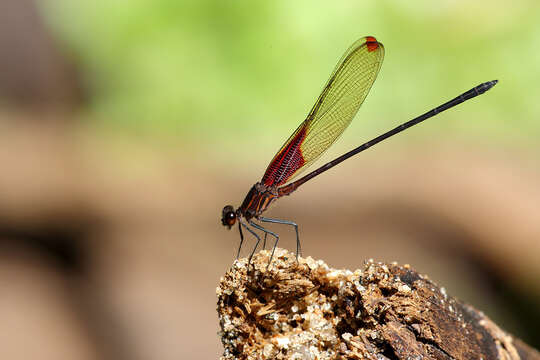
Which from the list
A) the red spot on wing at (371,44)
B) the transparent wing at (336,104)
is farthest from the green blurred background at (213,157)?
the red spot on wing at (371,44)

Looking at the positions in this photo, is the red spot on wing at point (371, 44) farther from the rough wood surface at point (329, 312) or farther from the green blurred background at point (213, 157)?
the green blurred background at point (213, 157)

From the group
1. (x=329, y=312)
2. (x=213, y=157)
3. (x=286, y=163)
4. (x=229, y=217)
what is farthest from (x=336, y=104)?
(x=213, y=157)

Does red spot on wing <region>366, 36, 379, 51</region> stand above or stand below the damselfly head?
above

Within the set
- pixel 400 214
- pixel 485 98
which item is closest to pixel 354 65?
pixel 400 214

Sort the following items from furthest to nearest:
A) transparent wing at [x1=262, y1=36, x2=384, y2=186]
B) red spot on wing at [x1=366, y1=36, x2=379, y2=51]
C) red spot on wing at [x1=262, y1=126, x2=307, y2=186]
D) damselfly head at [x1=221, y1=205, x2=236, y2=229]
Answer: red spot on wing at [x1=366, y1=36, x2=379, y2=51] → transparent wing at [x1=262, y1=36, x2=384, y2=186] → red spot on wing at [x1=262, y1=126, x2=307, y2=186] → damselfly head at [x1=221, y1=205, x2=236, y2=229]

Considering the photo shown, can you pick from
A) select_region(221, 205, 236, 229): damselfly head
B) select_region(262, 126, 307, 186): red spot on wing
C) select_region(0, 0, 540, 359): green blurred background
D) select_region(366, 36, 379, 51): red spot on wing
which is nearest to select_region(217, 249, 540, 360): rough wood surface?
select_region(221, 205, 236, 229): damselfly head

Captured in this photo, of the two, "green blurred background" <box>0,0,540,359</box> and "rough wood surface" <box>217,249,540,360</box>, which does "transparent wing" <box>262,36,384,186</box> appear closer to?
"rough wood surface" <box>217,249,540,360</box>

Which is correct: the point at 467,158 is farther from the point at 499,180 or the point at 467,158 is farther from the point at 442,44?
the point at 442,44

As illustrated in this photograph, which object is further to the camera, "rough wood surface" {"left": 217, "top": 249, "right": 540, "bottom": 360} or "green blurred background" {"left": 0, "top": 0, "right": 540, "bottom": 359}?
"green blurred background" {"left": 0, "top": 0, "right": 540, "bottom": 359}
